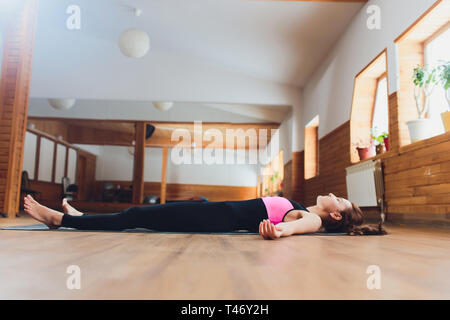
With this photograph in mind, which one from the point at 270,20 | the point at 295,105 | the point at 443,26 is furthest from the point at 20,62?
the point at 295,105

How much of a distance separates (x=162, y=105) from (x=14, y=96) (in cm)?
334

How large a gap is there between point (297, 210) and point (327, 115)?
417cm

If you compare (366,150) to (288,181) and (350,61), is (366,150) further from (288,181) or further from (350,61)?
(288,181)

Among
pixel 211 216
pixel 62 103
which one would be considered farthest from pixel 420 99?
pixel 62 103

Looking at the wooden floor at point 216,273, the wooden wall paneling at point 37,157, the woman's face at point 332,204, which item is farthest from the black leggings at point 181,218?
the wooden wall paneling at point 37,157

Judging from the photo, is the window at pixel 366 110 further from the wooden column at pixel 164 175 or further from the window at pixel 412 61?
the wooden column at pixel 164 175

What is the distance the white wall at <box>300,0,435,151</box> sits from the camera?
3.60 m

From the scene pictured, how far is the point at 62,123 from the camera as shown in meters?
7.70

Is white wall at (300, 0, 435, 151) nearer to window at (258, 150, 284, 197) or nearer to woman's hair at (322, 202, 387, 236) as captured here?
window at (258, 150, 284, 197)

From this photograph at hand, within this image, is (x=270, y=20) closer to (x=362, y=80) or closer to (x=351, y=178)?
(x=362, y=80)

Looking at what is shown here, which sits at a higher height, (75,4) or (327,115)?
(75,4)

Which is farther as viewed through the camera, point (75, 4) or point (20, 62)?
point (75, 4)

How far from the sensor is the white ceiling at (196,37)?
5125 millimetres

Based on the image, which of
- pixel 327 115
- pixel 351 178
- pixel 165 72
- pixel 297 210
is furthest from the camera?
Result: pixel 165 72
